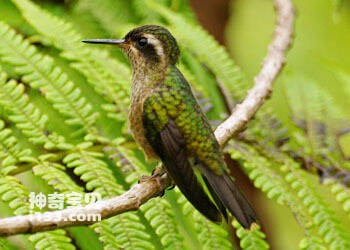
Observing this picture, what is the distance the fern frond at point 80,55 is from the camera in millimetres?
3055

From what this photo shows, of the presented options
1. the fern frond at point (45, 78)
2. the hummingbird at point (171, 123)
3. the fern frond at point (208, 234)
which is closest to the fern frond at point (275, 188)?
the fern frond at point (208, 234)

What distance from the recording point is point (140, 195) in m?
1.94

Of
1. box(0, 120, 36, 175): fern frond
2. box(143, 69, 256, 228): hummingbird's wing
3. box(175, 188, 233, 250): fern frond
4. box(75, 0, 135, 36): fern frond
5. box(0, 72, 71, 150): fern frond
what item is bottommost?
box(175, 188, 233, 250): fern frond


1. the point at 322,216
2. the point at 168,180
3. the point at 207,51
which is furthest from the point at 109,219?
the point at 207,51

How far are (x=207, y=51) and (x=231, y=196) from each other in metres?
1.41

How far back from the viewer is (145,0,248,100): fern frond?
11.3 ft

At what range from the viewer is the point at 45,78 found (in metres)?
→ 2.88

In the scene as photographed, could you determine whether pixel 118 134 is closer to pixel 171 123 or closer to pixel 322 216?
pixel 171 123

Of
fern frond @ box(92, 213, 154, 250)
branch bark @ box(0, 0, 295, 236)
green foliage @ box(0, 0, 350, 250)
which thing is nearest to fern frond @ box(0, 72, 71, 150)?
green foliage @ box(0, 0, 350, 250)

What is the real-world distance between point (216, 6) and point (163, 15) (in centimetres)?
96

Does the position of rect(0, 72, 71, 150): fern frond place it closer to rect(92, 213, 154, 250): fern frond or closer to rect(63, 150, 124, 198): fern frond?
rect(63, 150, 124, 198): fern frond

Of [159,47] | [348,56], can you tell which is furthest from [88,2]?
[348,56]

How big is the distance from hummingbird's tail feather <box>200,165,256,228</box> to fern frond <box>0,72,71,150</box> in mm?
704

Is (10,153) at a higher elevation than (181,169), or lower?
higher
